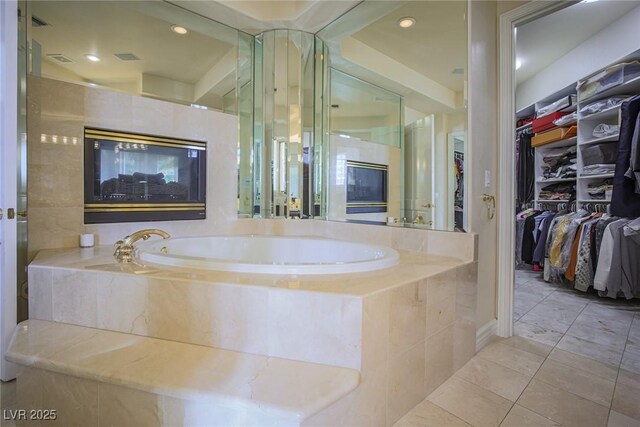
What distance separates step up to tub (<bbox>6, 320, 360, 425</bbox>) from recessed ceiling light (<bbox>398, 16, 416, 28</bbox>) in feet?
7.83

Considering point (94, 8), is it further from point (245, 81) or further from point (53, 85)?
point (245, 81)

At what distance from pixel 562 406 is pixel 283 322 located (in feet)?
4.27

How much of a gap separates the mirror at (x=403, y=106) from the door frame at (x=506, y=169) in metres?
0.33

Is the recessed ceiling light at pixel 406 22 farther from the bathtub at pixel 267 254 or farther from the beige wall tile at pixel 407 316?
the beige wall tile at pixel 407 316

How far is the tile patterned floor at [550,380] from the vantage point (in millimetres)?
1271

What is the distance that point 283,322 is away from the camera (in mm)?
1115

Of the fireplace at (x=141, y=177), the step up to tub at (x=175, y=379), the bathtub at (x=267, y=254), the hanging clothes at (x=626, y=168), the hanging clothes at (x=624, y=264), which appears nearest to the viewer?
the step up to tub at (x=175, y=379)

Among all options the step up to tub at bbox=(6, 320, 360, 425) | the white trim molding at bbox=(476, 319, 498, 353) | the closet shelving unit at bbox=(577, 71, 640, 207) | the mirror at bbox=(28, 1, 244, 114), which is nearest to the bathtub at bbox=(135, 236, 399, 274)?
the step up to tub at bbox=(6, 320, 360, 425)

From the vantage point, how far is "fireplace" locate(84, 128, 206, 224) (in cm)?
216

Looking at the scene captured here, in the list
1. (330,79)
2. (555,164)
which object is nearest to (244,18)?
(330,79)

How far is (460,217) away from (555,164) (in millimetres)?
2710

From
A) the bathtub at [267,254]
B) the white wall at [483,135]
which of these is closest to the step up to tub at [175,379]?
the bathtub at [267,254]

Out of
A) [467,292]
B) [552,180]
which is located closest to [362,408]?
[467,292]

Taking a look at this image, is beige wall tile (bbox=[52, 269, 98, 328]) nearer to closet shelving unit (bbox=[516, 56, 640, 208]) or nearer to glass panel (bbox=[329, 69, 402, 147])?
glass panel (bbox=[329, 69, 402, 147])
